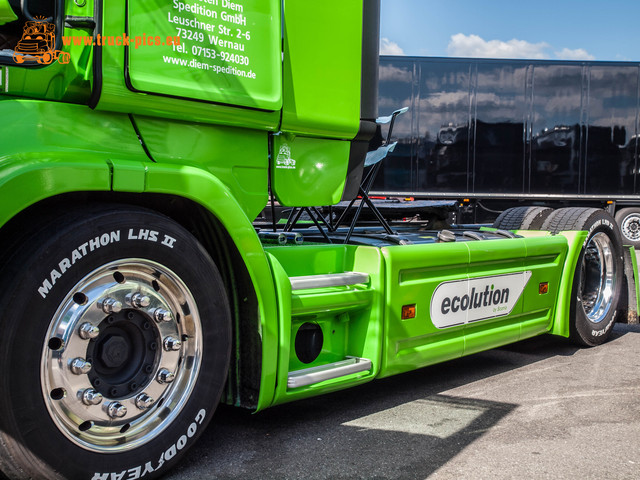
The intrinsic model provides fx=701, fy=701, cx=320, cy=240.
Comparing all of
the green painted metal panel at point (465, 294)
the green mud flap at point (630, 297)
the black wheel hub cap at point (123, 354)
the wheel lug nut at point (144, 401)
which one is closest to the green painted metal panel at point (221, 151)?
the black wheel hub cap at point (123, 354)

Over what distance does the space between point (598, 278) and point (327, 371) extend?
3.61 metres

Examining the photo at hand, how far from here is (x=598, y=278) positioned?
20.4 feet

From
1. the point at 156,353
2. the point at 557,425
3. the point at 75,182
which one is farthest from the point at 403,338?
the point at 75,182

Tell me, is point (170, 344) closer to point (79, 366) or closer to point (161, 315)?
point (161, 315)

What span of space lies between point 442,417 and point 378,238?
119 centimetres

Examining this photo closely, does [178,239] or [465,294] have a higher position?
[178,239]

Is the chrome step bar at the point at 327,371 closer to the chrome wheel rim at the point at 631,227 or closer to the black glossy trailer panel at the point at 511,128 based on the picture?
the black glossy trailer panel at the point at 511,128

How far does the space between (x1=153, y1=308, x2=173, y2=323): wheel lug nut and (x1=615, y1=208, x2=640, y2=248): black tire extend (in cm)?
1425

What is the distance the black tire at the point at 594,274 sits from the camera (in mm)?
5762

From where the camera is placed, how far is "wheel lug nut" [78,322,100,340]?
2.64 meters

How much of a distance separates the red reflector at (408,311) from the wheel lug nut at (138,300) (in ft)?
5.41

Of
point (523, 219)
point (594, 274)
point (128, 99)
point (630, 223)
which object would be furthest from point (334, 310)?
point (630, 223)

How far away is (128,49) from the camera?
9.41 feet

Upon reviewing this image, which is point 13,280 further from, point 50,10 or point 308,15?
point 308,15
